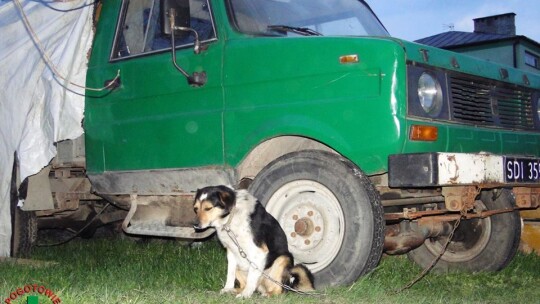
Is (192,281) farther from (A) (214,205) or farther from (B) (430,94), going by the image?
(B) (430,94)

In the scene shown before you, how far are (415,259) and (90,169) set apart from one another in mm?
2768

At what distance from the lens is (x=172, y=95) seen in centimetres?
496

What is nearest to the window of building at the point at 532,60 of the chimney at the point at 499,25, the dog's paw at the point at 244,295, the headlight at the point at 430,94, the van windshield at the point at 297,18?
the chimney at the point at 499,25

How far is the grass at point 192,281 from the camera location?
3.77 meters

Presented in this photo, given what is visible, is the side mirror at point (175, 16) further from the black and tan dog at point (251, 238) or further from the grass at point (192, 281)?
the grass at point (192, 281)

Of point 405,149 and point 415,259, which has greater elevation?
point 405,149

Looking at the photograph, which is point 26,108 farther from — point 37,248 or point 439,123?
point 439,123

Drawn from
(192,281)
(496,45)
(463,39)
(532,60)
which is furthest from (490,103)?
(532,60)

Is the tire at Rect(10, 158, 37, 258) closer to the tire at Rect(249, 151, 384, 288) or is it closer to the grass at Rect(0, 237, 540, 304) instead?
the grass at Rect(0, 237, 540, 304)

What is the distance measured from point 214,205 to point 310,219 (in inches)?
23.9

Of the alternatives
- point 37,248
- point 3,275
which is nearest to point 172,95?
point 3,275

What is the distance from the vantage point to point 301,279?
4.01m

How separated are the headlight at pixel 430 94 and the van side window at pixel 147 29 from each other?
1.52m

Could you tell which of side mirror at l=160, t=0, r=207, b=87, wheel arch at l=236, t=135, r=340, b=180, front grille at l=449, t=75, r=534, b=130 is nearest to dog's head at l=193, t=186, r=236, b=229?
wheel arch at l=236, t=135, r=340, b=180
